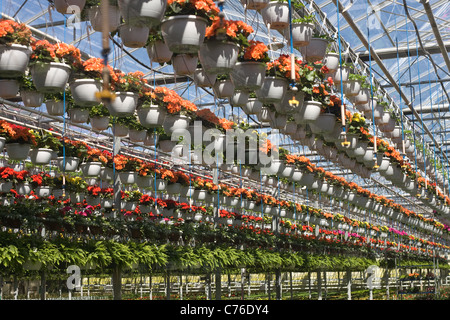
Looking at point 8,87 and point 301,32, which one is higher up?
point 301,32

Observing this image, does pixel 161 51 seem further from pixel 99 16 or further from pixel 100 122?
pixel 100 122

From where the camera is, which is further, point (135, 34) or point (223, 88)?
point (223, 88)

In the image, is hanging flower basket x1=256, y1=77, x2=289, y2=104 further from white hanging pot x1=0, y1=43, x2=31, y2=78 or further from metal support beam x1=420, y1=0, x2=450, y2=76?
metal support beam x1=420, y1=0, x2=450, y2=76

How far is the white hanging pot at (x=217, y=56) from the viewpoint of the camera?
4141mm

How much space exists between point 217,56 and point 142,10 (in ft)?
3.21

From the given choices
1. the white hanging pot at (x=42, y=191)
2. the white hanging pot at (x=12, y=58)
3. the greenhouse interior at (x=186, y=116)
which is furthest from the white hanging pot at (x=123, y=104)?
the white hanging pot at (x=42, y=191)

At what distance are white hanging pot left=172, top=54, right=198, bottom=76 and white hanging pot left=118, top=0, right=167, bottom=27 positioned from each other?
109 centimetres

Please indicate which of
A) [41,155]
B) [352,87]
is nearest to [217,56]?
[352,87]

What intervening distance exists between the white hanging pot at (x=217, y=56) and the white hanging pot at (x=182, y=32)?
40 cm

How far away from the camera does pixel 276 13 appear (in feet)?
15.4

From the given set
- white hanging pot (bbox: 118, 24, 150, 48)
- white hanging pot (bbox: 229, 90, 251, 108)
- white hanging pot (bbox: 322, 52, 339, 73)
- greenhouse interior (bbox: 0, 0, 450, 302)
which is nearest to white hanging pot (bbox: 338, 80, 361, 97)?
greenhouse interior (bbox: 0, 0, 450, 302)
